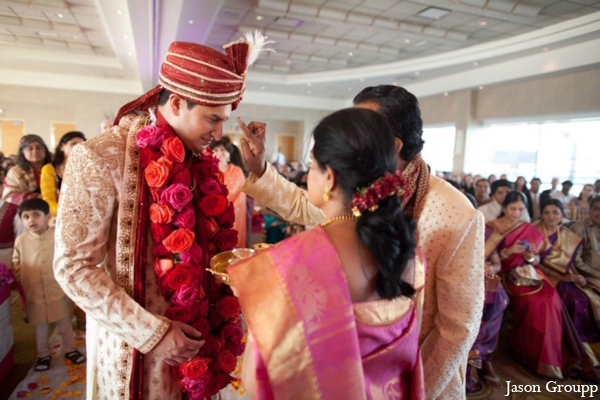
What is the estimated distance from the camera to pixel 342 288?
91 centimetres

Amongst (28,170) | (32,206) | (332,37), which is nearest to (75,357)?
(32,206)

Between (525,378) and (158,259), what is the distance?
359cm

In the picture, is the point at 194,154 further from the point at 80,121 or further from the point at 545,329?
the point at 80,121

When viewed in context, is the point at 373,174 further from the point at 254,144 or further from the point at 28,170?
the point at 28,170

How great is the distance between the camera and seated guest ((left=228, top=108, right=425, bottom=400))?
89cm

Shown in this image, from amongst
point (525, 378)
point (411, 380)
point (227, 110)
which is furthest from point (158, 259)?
point (525, 378)

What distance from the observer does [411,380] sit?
1.11 meters

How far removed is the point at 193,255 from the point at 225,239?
0.22m

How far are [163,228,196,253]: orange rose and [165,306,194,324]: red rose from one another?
0.20 meters

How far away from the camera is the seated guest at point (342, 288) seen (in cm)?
89

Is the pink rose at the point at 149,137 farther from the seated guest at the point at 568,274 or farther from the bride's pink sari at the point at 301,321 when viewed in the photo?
the seated guest at the point at 568,274

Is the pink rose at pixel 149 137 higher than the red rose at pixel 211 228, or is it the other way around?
the pink rose at pixel 149 137

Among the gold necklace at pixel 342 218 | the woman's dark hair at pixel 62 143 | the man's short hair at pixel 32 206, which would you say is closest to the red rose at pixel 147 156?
the gold necklace at pixel 342 218

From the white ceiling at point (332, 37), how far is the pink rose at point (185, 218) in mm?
5563
